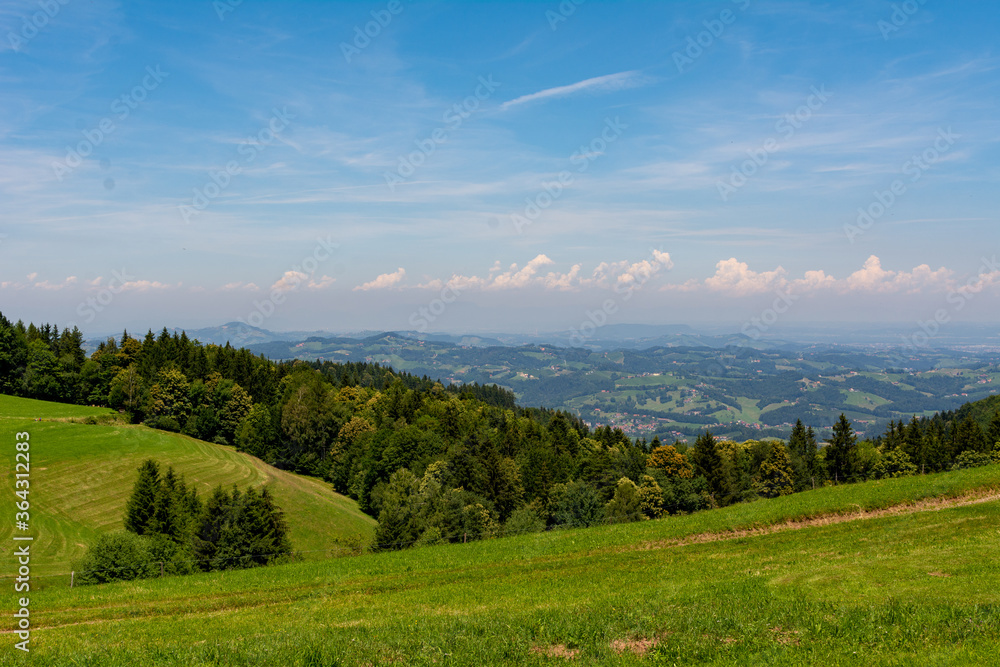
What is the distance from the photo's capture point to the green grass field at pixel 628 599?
12.2 m

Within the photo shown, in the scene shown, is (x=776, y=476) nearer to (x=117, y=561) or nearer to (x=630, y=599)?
(x=630, y=599)

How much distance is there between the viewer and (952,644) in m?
11.1

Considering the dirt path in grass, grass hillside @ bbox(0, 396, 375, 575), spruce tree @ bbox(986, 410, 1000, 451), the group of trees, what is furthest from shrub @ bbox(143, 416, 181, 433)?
spruce tree @ bbox(986, 410, 1000, 451)

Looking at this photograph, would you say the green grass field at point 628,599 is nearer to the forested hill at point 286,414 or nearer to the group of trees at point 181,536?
the group of trees at point 181,536

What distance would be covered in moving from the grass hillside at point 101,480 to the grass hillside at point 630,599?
33456mm

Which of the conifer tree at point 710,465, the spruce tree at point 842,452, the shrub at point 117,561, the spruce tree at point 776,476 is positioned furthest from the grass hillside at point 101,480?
the spruce tree at point 842,452

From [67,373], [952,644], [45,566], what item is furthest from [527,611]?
[67,373]

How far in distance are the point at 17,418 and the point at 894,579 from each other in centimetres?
10678

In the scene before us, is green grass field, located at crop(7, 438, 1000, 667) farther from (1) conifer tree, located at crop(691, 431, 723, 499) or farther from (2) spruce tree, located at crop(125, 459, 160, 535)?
(1) conifer tree, located at crop(691, 431, 723, 499)

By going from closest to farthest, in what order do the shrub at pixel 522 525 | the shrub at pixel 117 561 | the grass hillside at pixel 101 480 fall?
1. the shrub at pixel 117 561
2. the shrub at pixel 522 525
3. the grass hillside at pixel 101 480

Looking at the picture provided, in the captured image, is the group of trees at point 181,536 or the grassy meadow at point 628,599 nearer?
the grassy meadow at point 628,599

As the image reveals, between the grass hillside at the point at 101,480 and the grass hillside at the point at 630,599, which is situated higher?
the grass hillside at the point at 630,599

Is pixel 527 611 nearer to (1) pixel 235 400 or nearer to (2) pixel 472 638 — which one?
(2) pixel 472 638

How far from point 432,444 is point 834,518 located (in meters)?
71.4
